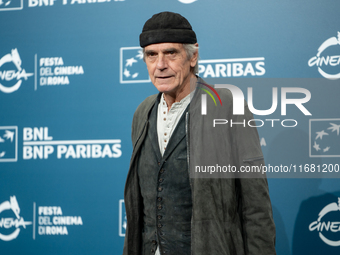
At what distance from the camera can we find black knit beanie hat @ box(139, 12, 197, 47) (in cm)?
167

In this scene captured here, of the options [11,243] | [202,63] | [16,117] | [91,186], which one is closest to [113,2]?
[202,63]

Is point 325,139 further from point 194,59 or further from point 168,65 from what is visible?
point 168,65

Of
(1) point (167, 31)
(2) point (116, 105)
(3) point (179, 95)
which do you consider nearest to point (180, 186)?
(3) point (179, 95)

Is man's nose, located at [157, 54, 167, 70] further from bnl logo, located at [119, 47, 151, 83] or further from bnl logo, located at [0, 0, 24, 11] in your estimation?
bnl logo, located at [0, 0, 24, 11]

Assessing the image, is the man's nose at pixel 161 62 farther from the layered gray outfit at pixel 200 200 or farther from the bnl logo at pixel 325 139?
the bnl logo at pixel 325 139

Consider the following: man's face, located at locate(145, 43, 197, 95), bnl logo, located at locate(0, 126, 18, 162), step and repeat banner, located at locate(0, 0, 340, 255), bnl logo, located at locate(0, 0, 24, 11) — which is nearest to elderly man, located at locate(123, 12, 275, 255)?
man's face, located at locate(145, 43, 197, 95)

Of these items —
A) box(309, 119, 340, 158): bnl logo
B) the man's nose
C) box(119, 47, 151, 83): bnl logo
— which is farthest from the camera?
box(119, 47, 151, 83): bnl logo

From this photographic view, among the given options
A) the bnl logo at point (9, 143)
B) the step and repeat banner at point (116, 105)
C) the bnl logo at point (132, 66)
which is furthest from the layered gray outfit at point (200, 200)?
the bnl logo at point (9, 143)

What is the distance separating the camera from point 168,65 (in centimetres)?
168

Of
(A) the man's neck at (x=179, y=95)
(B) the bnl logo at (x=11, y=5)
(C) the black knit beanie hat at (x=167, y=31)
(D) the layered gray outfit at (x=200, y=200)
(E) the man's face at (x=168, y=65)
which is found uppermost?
(B) the bnl logo at (x=11, y=5)

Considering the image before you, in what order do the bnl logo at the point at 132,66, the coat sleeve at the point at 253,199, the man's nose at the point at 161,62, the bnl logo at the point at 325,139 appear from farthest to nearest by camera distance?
the bnl logo at the point at 132,66 → the bnl logo at the point at 325,139 → the man's nose at the point at 161,62 → the coat sleeve at the point at 253,199

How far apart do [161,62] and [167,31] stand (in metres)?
0.14

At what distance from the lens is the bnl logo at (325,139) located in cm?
248

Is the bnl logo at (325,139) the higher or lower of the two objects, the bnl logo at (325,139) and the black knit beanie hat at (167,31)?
the lower
